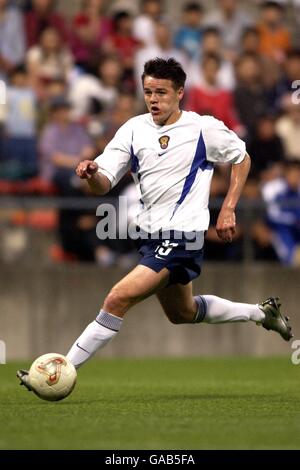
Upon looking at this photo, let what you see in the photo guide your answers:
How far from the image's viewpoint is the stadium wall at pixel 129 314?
15.3 m

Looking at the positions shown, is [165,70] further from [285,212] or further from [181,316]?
[285,212]

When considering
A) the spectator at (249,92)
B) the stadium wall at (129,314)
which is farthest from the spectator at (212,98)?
the stadium wall at (129,314)

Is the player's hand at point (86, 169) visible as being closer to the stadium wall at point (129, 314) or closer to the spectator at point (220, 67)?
the stadium wall at point (129, 314)

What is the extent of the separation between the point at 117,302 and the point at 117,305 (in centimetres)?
3

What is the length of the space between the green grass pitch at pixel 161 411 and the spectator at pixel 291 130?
4.63 metres

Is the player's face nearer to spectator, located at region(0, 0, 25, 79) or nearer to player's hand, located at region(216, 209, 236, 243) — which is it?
player's hand, located at region(216, 209, 236, 243)

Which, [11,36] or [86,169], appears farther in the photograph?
[11,36]

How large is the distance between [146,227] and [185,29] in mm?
9425

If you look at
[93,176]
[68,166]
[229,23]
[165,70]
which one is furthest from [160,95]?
[229,23]

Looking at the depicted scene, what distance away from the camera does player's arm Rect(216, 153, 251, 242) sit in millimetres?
9203

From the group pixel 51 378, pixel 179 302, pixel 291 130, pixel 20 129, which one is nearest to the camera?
pixel 51 378

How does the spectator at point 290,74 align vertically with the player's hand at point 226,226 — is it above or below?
above

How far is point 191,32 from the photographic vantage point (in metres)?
18.4

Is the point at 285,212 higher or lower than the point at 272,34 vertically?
lower
